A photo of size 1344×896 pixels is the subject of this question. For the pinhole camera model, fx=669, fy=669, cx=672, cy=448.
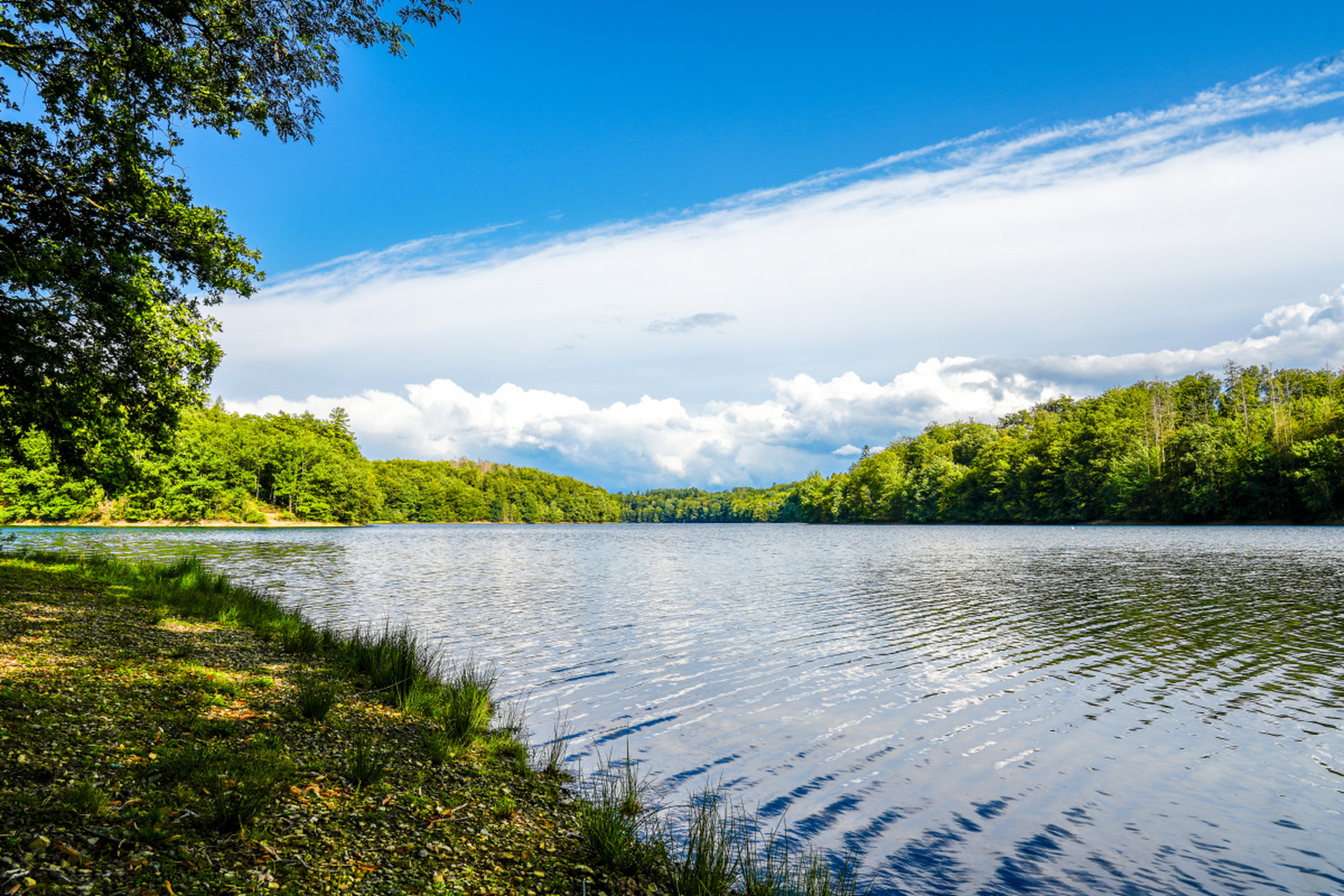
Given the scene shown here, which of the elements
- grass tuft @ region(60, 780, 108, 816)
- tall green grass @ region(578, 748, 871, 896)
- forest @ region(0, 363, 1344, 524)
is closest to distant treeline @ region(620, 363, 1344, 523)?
forest @ region(0, 363, 1344, 524)

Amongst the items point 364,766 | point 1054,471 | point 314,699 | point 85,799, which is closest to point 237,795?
point 85,799

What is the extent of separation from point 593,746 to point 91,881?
22.5 ft

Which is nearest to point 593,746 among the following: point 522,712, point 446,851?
point 522,712

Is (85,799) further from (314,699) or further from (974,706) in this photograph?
(974,706)

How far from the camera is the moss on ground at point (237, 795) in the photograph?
5008 mm

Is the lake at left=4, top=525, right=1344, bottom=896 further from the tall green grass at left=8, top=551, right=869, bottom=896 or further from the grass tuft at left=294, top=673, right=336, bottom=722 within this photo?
the grass tuft at left=294, top=673, right=336, bottom=722

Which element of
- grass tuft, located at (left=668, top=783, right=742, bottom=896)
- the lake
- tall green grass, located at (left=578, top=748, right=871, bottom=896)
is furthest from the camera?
the lake

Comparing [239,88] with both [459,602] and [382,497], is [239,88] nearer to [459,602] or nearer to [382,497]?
[459,602]

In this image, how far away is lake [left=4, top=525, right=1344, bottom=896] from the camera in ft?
25.6

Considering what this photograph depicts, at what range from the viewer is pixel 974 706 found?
1284 centimetres

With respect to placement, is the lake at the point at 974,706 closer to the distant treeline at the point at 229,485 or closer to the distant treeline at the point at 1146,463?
the distant treeline at the point at 229,485

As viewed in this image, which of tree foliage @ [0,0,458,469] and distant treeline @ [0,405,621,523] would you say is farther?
distant treeline @ [0,405,621,523]

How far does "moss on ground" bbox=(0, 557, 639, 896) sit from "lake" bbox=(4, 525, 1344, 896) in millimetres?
2892

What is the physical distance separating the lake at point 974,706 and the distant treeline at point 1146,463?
84.5 metres
